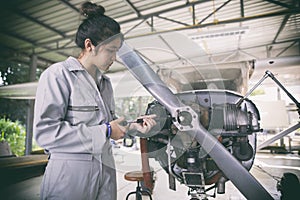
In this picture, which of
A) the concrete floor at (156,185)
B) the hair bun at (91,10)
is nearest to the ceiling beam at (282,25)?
the concrete floor at (156,185)

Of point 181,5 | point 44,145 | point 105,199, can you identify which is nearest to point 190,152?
point 105,199

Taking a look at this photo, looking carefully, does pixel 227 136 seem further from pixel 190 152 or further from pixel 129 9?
pixel 129 9

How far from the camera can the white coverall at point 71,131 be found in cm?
75

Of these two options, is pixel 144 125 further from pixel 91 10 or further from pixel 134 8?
pixel 134 8

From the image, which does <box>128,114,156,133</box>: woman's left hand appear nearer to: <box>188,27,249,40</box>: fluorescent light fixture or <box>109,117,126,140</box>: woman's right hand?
<box>109,117,126,140</box>: woman's right hand

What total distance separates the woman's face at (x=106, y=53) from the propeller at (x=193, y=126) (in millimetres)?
41

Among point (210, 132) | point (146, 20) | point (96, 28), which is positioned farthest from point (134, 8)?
point (210, 132)

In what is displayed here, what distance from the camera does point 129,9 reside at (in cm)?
343

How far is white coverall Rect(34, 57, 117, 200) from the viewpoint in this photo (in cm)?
75

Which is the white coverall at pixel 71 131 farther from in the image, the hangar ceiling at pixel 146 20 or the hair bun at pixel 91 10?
the hangar ceiling at pixel 146 20

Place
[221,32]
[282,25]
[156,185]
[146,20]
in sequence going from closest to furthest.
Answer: [156,185]
[221,32]
[146,20]
[282,25]

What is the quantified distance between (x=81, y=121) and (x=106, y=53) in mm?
294

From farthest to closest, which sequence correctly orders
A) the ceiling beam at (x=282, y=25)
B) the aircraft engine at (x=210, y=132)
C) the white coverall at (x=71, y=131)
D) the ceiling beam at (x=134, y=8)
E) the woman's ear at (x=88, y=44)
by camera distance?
the ceiling beam at (x=282, y=25), the ceiling beam at (x=134, y=8), the aircraft engine at (x=210, y=132), the woman's ear at (x=88, y=44), the white coverall at (x=71, y=131)

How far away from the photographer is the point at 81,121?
0.81 metres
